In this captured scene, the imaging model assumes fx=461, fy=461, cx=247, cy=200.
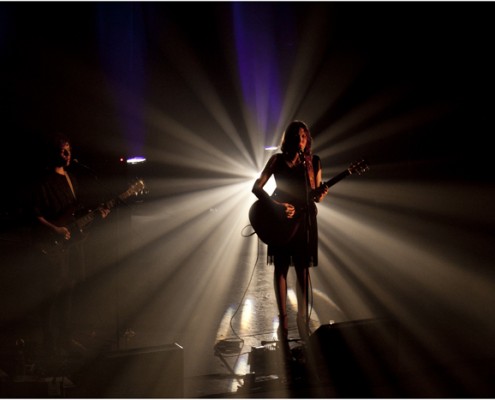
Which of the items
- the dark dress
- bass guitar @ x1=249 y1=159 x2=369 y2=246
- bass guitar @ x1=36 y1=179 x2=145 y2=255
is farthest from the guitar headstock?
bass guitar @ x1=36 y1=179 x2=145 y2=255

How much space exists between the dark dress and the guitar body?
0.17ft

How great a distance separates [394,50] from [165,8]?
3.70 metres

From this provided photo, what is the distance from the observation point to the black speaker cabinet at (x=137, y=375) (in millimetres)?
2365

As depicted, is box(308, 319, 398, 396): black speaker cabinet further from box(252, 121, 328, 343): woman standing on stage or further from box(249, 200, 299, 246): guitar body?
box(249, 200, 299, 246): guitar body

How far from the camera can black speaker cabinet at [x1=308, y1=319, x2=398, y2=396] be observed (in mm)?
2727

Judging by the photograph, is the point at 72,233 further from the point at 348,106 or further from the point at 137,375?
the point at 348,106

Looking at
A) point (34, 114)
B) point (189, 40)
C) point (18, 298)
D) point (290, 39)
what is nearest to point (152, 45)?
point (189, 40)

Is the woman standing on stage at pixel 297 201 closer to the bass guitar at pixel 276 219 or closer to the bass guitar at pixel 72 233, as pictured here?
the bass guitar at pixel 276 219

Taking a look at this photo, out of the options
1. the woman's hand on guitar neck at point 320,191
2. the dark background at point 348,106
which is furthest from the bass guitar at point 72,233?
the woman's hand on guitar neck at point 320,191

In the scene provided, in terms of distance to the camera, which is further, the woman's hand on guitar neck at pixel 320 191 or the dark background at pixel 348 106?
the dark background at pixel 348 106

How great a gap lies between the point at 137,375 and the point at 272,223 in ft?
4.92

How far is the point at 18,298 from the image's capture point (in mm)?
5273

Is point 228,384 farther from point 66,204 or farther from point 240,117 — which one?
point 240,117

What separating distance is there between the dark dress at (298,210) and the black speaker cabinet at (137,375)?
1.23 meters
